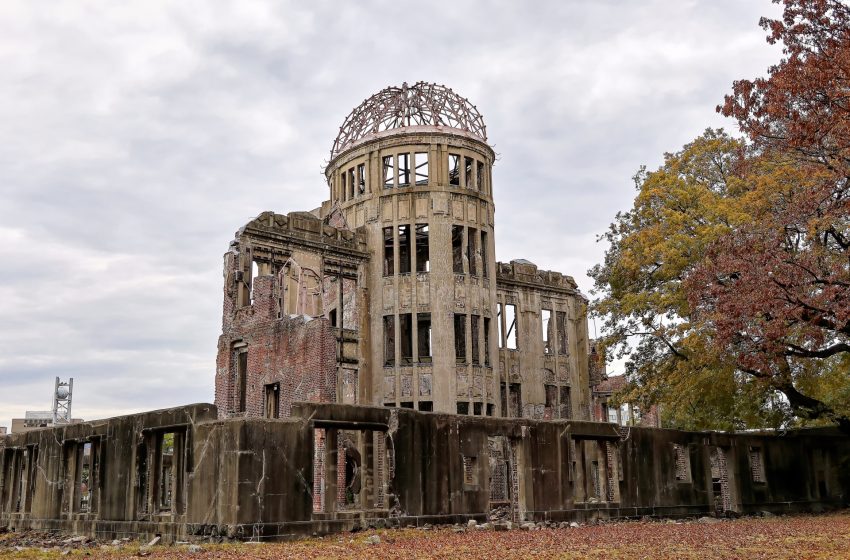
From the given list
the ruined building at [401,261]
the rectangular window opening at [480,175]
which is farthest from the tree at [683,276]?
the rectangular window opening at [480,175]

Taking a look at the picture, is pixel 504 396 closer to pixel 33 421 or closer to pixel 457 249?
pixel 457 249

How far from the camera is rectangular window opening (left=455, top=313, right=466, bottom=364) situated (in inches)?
1223

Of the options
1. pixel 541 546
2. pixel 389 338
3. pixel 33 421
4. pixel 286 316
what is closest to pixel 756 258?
pixel 541 546

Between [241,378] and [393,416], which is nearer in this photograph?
[393,416]

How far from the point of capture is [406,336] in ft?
106

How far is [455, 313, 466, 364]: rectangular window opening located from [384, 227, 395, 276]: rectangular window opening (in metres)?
3.02

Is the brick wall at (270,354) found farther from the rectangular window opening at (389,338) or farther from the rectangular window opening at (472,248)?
the rectangular window opening at (472,248)

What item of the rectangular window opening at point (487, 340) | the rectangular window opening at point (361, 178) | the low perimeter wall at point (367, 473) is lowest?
the low perimeter wall at point (367, 473)

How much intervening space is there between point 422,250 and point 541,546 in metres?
21.3

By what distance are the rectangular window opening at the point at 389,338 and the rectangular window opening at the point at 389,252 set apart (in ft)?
5.64

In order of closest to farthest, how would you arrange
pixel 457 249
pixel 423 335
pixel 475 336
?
1. pixel 475 336
2. pixel 457 249
3. pixel 423 335

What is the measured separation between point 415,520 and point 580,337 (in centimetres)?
2247

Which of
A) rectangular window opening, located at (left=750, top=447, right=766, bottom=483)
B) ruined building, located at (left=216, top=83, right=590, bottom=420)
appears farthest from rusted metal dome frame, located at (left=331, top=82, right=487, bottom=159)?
rectangular window opening, located at (left=750, top=447, right=766, bottom=483)

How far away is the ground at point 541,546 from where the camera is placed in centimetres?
1170
